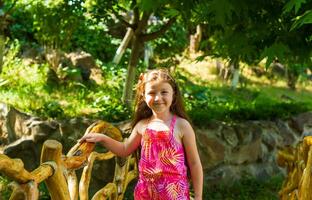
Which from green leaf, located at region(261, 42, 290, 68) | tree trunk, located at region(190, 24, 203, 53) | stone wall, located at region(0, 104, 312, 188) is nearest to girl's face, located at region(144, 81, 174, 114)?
green leaf, located at region(261, 42, 290, 68)

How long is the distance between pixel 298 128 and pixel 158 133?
5372 millimetres

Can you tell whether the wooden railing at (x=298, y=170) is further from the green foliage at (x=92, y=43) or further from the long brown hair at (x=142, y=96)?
the green foliage at (x=92, y=43)

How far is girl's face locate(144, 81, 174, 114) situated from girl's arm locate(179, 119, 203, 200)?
0.45ft

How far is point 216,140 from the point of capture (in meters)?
6.27

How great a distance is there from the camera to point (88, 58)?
9.24 m

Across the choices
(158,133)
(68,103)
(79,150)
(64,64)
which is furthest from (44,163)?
(64,64)

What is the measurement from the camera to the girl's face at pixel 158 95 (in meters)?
2.29

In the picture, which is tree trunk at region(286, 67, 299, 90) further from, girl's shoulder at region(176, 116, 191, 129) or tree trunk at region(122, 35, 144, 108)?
girl's shoulder at region(176, 116, 191, 129)

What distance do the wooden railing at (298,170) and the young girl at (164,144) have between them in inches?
24.8

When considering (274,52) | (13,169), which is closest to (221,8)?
(274,52)

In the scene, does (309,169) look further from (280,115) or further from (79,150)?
(280,115)

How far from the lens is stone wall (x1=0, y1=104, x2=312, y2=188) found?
5762 mm

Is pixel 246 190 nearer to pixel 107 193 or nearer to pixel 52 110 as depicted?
pixel 52 110

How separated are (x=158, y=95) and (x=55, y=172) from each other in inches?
26.3
